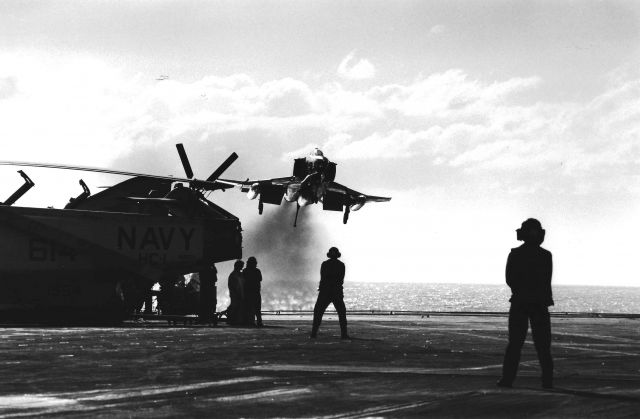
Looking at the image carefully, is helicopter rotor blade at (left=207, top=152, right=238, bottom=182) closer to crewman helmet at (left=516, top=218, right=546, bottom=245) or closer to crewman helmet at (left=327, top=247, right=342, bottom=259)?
crewman helmet at (left=327, top=247, right=342, bottom=259)

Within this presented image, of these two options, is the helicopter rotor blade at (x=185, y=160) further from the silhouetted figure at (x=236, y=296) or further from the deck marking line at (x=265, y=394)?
the deck marking line at (x=265, y=394)

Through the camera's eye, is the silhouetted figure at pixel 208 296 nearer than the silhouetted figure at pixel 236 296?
No

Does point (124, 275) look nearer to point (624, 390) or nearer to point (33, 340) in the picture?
point (33, 340)

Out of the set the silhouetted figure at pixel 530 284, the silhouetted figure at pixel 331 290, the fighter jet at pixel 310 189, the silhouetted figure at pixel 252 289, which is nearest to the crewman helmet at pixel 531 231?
the silhouetted figure at pixel 530 284

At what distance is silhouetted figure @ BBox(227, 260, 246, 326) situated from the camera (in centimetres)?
2872

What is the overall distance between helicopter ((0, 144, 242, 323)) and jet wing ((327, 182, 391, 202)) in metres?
4.89

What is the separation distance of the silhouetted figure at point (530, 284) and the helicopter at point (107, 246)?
703 inches

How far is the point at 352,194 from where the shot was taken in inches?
1532

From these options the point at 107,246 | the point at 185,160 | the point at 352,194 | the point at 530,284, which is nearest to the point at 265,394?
the point at 530,284

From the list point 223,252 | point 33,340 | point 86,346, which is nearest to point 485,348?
point 86,346

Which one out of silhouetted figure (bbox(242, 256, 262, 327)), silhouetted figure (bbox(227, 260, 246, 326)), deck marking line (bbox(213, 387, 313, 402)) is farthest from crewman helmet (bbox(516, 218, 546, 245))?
silhouetted figure (bbox(227, 260, 246, 326))

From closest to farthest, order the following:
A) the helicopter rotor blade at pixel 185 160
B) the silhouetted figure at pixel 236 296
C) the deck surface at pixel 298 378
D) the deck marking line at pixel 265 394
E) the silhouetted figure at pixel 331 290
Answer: the deck surface at pixel 298 378
the deck marking line at pixel 265 394
the silhouetted figure at pixel 331 290
the silhouetted figure at pixel 236 296
the helicopter rotor blade at pixel 185 160

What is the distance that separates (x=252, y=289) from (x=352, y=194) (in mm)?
11851

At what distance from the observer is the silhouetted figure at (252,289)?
27.5 meters
